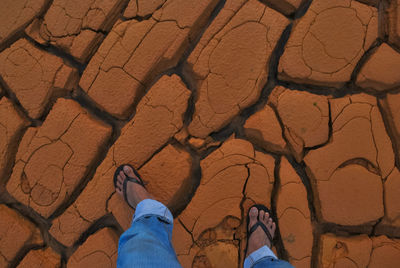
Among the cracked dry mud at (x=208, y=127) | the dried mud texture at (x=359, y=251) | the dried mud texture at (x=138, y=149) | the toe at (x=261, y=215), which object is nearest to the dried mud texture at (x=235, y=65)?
the cracked dry mud at (x=208, y=127)

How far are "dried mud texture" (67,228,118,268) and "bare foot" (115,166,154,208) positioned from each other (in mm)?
242

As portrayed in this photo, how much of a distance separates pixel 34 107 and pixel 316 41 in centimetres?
164

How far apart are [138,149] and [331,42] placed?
1.20 m

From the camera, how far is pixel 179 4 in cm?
135

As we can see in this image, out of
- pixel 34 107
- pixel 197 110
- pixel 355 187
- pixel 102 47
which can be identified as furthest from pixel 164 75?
pixel 355 187

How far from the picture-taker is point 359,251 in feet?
4.09

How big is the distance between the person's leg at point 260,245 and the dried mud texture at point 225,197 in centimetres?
6

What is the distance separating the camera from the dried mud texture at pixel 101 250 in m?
1.34

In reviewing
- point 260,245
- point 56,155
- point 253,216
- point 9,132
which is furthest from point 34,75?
point 260,245

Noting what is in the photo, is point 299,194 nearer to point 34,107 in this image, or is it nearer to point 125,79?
point 125,79

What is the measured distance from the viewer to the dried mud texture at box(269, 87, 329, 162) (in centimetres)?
128

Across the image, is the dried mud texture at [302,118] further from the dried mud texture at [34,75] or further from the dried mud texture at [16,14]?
the dried mud texture at [16,14]

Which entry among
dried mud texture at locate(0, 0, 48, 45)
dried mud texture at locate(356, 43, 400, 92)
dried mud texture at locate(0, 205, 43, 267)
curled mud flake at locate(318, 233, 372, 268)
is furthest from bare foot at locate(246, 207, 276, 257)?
dried mud texture at locate(0, 0, 48, 45)

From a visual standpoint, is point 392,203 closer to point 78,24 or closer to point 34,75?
point 78,24
